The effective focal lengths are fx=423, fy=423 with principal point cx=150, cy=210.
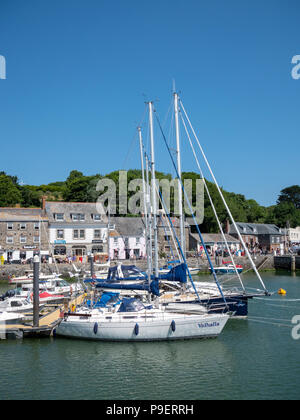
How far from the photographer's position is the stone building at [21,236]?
219ft

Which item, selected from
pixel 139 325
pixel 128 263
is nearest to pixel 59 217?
pixel 128 263

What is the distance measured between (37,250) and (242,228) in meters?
49.5

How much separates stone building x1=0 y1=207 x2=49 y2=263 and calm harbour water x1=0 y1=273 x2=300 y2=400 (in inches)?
1692

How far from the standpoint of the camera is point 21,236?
Answer: 67.3 m

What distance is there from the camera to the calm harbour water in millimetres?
18281

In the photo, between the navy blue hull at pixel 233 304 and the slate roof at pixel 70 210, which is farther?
the slate roof at pixel 70 210

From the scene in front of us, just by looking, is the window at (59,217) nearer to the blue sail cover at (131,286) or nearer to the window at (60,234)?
the window at (60,234)

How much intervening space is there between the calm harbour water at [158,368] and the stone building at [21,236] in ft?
141

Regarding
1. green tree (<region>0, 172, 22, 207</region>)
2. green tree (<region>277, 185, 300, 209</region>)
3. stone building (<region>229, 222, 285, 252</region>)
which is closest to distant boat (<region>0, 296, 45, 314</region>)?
green tree (<region>0, 172, 22, 207</region>)

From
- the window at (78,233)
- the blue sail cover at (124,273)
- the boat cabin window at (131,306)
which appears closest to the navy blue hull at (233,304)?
the boat cabin window at (131,306)

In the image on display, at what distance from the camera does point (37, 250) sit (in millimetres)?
68000

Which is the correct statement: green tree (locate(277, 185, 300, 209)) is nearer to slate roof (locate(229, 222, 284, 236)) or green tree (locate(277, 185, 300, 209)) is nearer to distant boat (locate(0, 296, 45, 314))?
slate roof (locate(229, 222, 284, 236))

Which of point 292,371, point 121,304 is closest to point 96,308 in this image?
point 121,304
